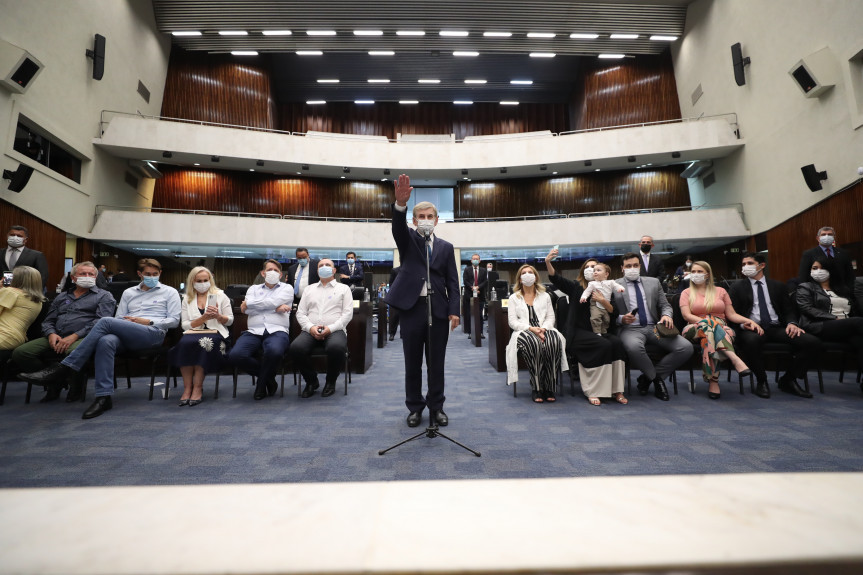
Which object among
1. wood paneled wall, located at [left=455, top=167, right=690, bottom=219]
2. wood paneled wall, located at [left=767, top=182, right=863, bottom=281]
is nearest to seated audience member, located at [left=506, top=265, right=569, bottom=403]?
wood paneled wall, located at [left=767, top=182, right=863, bottom=281]

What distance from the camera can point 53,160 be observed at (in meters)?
9.42

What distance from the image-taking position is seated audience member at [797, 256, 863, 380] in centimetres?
350

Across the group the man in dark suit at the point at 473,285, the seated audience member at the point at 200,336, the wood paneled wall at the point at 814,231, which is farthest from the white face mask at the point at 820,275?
the seated audience member at the point at 200,336

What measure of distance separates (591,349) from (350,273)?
4.22m

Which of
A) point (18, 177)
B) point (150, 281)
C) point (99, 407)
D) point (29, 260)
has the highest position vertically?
point (18, 177)

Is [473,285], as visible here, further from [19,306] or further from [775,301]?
[19,306]

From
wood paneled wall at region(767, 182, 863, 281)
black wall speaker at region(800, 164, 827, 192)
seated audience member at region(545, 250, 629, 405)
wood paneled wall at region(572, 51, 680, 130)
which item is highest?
wood paneled wall at region(572, 51, 680, 130)

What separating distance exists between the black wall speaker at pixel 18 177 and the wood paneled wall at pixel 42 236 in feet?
1.08

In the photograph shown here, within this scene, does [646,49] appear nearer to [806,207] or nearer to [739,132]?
[739,132]

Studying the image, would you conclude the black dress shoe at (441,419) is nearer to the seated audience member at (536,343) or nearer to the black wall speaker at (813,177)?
the seated audience member at (536,343)

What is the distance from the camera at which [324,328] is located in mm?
3658

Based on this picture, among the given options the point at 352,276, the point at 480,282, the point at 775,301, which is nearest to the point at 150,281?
the point at 352,276

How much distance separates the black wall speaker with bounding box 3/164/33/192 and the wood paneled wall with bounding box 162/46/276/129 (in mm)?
6236

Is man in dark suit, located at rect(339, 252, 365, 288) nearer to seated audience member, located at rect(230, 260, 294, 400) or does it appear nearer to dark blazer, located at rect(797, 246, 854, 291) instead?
seated audience member, located at rect(230, 260, 294, 400)
